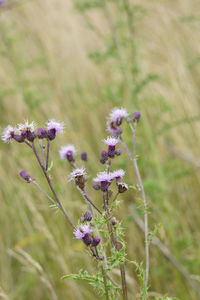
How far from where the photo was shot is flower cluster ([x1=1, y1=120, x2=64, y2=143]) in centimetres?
137

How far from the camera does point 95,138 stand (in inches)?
155

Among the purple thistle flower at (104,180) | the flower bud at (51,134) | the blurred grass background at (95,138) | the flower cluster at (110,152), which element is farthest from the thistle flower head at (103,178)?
the blurred grass background at (95,138)

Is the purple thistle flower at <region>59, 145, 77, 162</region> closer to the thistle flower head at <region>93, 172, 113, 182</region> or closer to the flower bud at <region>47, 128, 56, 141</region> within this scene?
the flower bud at <region>47, 128, 56, 141</region>

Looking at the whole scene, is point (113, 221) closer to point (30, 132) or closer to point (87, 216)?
point (87, 216)

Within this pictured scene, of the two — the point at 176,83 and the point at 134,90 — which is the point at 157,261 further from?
the point at 176,83

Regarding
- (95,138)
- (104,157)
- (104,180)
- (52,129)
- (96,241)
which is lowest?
(96,241)

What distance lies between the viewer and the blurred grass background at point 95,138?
2700 millimetres

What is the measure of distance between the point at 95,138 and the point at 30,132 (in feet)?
8.47

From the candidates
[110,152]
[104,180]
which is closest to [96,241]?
[104,180]

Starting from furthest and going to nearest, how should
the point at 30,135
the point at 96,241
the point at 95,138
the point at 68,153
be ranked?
the point at 95,138 → the point at 68,153 → the point at 30,135 → the point at 96,241

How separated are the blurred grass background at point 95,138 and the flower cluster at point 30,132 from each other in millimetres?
261

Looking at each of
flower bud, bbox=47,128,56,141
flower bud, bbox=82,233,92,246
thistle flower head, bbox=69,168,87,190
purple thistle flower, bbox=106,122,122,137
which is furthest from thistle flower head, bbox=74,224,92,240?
purple thistle flower, bbox=106,122,122,137

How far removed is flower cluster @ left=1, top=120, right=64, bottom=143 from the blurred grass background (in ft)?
0.86

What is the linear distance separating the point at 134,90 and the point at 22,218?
1156 mm
